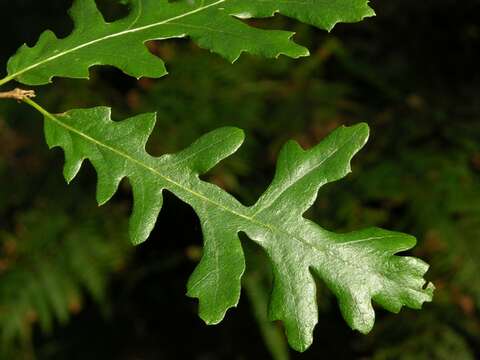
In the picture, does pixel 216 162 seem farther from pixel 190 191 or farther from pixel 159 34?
pixel 159 34

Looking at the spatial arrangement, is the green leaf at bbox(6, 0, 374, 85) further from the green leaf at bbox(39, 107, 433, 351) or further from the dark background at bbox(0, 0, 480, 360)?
the dark background at bbox(0, 0, 480, 360)

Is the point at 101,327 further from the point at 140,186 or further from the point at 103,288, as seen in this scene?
the point at 140,186

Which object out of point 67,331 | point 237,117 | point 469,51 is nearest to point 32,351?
point 67,331

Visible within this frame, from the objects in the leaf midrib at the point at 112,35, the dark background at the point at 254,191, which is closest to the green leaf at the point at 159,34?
the leaf midrib at the point at 112,35

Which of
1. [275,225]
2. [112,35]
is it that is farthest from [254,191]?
[275,225]

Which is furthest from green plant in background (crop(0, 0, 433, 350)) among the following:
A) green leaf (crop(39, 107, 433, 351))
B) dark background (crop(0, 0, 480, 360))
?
dark background (crop(0, 0, 480, 360))
